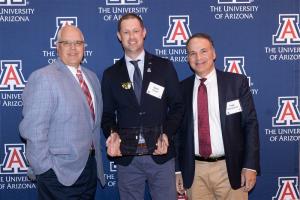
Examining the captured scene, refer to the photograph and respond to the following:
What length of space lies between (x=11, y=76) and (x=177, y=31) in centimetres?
166

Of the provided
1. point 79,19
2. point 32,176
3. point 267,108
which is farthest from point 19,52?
point 267,108

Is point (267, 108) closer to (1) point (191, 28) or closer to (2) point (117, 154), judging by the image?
(1) point (191, 28)

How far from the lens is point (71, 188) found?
2686 millimetres

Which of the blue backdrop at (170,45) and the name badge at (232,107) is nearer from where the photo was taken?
the name badge at (232,107)

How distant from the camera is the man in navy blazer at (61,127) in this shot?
2529 mm

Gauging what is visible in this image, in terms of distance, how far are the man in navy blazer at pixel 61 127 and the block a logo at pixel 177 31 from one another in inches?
42.0

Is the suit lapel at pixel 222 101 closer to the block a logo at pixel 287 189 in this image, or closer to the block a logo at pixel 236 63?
the block a logo at pixel 236 63

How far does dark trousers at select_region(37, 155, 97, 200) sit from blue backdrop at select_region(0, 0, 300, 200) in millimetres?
903

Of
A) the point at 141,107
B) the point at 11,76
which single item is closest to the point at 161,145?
the point at 141,107

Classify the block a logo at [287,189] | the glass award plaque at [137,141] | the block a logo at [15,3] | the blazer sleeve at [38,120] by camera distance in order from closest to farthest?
the blazer sleeve at [38,120] < the glass award plaque at [137,141] < the block a logo at [15,3] < the block a logo at [287,189]

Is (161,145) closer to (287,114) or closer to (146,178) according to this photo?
(146,178)

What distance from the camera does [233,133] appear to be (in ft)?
9.37

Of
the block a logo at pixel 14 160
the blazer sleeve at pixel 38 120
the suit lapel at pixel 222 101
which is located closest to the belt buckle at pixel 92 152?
the blazer sleeve at pixel 38 120

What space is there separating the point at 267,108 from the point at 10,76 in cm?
254
